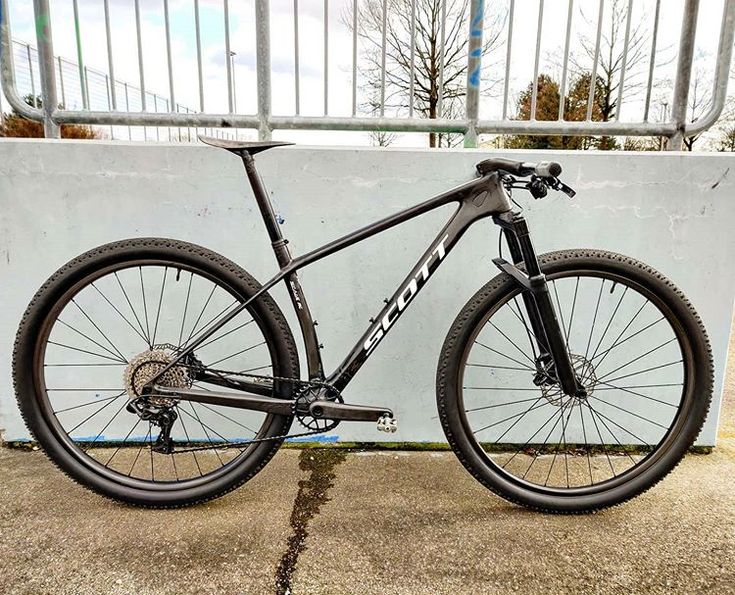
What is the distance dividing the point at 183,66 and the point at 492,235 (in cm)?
169

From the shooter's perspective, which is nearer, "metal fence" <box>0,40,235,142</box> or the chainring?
the chainring

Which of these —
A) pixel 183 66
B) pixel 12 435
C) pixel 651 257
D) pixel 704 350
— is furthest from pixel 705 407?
pixel 12 435

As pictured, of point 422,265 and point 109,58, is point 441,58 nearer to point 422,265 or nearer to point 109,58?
point 422,265

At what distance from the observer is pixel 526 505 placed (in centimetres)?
184

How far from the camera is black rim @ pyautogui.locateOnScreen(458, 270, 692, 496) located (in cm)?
227

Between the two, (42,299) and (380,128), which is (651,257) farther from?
(42,299)

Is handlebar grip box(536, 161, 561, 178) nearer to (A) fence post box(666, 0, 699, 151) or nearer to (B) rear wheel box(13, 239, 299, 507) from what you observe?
(A) fence post box(666, 0, 699, 151)

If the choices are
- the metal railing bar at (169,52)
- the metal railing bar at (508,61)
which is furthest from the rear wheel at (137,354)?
the metal railing bar at (508,61)

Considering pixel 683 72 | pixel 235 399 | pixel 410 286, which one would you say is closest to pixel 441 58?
pixel 683 72

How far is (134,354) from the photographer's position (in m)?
2.31

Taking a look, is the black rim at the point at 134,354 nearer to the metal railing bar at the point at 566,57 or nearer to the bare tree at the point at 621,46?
the metal railing bar at the point at 566,57

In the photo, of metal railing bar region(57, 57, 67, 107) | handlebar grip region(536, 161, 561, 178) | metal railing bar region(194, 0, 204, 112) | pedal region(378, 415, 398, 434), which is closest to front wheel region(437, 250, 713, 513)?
pedal region(378, 415, 398, 434)

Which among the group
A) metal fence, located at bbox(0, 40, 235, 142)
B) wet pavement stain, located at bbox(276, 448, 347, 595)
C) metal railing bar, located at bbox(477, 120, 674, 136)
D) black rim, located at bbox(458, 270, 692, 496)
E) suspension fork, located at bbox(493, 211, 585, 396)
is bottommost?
wet pavement stain, located at bbox(276, 448, 347, 595)

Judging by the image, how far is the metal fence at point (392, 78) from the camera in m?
2.18
